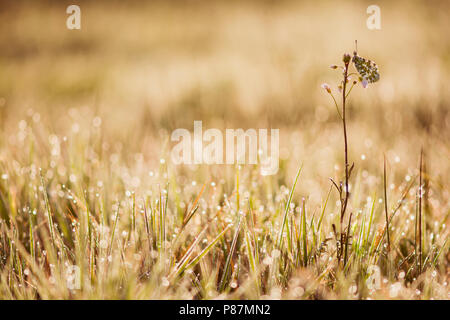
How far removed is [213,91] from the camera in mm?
3012

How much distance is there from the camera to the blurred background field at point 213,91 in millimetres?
1630

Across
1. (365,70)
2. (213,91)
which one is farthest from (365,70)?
(213,91)

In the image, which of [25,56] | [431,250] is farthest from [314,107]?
[25,56]

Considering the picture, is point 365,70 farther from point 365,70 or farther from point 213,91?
point 213,91

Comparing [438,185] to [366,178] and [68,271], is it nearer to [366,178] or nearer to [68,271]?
[366,178]

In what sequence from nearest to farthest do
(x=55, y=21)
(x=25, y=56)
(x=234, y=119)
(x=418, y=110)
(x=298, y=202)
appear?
(x=298, y=202), (x=418, y=110), (x=234, y=119), (x=25, y=56), (x=55, y=21)

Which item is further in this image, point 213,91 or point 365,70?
point 213,91

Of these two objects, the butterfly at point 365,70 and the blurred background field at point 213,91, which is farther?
the blurred background field at point 213,91

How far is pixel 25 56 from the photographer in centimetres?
434

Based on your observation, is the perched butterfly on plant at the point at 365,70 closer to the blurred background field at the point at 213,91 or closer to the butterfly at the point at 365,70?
the butterfly at the point at 365,70

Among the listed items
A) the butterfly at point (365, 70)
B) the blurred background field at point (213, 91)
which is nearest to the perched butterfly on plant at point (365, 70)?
the butterfly at point (365, 70)

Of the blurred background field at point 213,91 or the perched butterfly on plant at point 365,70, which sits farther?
the blurred background field at point 213,91

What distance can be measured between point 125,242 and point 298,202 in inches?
25.1

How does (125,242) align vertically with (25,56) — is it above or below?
below
